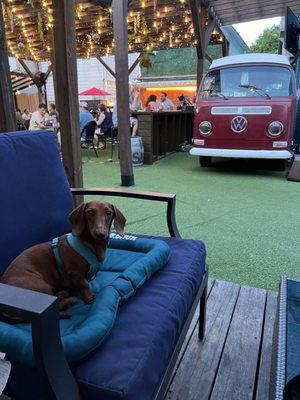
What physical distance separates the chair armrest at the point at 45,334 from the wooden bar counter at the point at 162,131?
6404 mm

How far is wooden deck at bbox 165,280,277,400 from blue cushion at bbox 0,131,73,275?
101cm

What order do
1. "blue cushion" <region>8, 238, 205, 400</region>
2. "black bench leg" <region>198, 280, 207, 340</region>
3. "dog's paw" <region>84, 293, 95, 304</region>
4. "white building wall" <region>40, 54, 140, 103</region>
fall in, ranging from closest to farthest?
1. "blue cushion" <region>8, 238, 205, 400</region>
2. "dog's paw" <region>84, 293, 95, 304</region>
3. "black bench leg" <region>198, 280, 207, 340</region>
4. "white building wall" <region>40, 54, 140, 103</region>

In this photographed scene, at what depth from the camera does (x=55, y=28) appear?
286cm

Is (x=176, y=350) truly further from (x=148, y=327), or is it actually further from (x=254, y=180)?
(x=254, y=180)

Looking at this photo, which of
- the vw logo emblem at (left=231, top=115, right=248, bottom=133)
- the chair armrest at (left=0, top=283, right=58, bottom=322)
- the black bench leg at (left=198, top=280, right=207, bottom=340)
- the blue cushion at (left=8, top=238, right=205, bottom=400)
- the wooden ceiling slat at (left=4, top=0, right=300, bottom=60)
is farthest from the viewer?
the wooden ceiling slat at (left=4, top=0, right=300, bottom=60)

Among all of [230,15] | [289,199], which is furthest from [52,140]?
[230,15]

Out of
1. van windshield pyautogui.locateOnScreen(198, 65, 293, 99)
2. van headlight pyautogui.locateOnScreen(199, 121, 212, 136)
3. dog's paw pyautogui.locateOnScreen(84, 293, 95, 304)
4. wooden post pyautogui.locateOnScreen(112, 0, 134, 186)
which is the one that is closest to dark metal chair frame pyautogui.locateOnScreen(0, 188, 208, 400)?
dog's paw pyautogui.locateOnScreen(84, 293, 95, 304)

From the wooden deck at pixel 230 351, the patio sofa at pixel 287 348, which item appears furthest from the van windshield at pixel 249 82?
the patio sofa at pixel 287 348

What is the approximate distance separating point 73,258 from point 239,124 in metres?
4.89

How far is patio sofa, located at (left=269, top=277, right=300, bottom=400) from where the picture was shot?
39.1 inches

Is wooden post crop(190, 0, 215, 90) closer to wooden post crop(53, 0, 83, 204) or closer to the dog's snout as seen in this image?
wooden post crop(53, 0, 83, 204)

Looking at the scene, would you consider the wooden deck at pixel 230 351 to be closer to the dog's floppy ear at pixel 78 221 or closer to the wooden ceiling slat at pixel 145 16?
the dog's floppy ear at pixel 78 221

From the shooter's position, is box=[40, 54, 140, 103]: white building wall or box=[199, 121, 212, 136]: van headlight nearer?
box=[199, 121, 212, 136]: van headlight

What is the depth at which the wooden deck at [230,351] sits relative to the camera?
158cm
